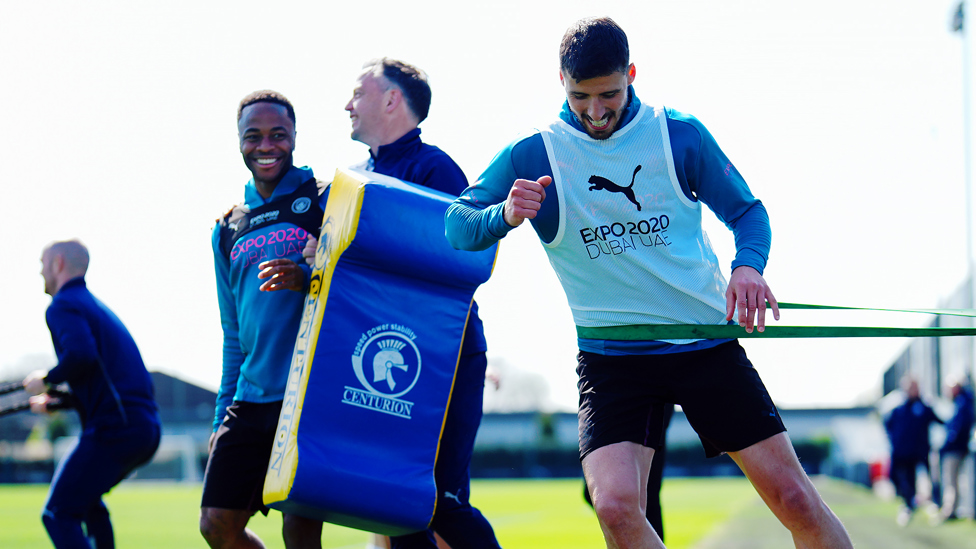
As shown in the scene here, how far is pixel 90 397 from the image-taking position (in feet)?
18.6

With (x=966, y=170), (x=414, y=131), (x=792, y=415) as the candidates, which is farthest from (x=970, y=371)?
(x=792, y=415)

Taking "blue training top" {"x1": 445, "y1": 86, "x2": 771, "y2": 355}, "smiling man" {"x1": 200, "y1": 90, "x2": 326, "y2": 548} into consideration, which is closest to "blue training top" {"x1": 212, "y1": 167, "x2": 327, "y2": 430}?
"smiling man" {"x1": 200, "y1": 90, "x2": 326, "y2": 548}

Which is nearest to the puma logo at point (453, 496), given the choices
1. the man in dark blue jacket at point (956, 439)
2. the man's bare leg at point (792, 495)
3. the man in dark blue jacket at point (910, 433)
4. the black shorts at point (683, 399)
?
the black shorts at point (683, 399)

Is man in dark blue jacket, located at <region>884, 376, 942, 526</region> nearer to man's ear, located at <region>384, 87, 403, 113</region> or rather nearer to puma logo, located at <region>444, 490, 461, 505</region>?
puma logo, located at <region>444, 490, 461, 505</region>

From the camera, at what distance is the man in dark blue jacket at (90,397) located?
5355mm

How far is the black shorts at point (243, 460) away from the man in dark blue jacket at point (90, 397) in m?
1.54

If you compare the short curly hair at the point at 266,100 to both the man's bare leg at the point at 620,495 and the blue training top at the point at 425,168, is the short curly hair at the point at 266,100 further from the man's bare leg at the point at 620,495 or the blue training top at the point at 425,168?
the man's bare leg at the point at 620,495

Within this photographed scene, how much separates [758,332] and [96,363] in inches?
165

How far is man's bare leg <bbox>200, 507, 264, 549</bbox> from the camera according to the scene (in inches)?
165

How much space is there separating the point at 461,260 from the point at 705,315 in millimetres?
1083

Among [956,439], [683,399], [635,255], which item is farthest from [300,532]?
[956,439]

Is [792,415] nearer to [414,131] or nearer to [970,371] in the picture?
[970,371]

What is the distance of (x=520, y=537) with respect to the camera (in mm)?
11227

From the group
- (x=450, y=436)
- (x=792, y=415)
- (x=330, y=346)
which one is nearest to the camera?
(x=330, y=346)
